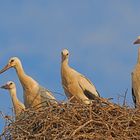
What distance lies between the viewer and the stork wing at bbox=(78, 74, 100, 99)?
1612 cm

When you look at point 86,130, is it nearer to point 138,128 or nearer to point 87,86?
point 138,128

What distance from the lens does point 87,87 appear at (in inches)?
637

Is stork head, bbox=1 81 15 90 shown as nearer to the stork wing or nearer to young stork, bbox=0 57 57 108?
young stork, bbox=0 57 57 108

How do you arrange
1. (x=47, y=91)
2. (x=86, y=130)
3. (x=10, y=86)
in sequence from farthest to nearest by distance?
(x=10, y=86) < (x=47, y=91) < (x=86, y=130)

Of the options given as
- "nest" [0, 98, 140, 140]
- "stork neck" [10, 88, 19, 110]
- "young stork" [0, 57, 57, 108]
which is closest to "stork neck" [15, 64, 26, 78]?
"young stork" [0, 57, 57, 108]

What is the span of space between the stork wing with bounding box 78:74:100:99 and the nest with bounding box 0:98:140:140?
111 inches

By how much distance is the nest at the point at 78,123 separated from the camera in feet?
41.1

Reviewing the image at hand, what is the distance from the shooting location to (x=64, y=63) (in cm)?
1639

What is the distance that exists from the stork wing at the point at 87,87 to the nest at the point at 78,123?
2.82 m

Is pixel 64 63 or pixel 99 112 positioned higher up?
pixel 64 63

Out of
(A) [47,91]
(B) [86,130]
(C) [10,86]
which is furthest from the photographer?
(C) [10,86]

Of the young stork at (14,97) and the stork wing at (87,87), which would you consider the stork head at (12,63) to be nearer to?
the young stork at (14,97)

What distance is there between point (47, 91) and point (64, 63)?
878 mm

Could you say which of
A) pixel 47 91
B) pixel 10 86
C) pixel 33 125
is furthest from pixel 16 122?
pixel 10 86
